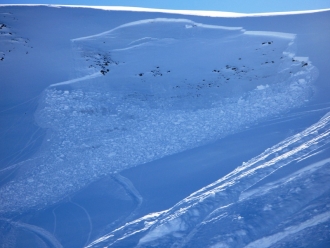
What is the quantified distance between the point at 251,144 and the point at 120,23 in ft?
16.1

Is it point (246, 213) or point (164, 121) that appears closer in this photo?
point (246, 213)

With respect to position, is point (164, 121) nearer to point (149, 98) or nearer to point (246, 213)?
point (149, 98)

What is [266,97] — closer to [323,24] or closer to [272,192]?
[272,192]

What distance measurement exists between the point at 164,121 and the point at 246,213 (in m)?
2.07

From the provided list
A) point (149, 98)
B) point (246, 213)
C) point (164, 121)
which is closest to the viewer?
point (246, 213)

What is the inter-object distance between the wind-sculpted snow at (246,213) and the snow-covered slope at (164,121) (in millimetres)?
13

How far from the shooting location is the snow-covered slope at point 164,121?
11.0 ft

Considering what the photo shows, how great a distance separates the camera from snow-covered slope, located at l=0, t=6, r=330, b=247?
335 centimetres

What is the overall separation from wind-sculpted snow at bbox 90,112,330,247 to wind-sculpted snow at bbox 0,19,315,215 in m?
0.11

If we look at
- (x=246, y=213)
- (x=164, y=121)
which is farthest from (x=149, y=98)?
(x=246, y=213)

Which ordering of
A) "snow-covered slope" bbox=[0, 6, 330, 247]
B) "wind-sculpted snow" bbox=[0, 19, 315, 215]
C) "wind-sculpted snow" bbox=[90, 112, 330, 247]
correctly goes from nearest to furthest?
"wind-sculpted snow" bbox=[90, 112, 330, 247] < "snow-covered slope" bbox=[0, 6, 330, 247] < "wind-sculpted snow" bbox=[0, 19, 315, 215]

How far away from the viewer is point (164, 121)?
4.87 metres

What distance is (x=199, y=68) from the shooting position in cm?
620

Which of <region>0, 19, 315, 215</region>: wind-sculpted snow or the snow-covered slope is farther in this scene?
<region>0, 19, 315, 215</region>: wind-sculpted snow
